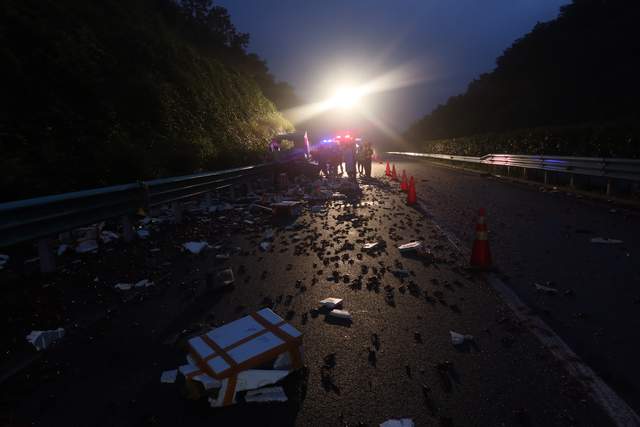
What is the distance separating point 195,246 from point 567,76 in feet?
203

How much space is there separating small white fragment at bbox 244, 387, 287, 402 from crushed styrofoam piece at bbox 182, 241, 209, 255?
14.3ft

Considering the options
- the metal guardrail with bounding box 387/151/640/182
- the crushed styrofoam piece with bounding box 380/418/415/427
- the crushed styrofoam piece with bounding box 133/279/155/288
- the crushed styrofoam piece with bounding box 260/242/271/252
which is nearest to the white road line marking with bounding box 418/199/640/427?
the crushed styrofoam piece with bounding box 380/418/415/427

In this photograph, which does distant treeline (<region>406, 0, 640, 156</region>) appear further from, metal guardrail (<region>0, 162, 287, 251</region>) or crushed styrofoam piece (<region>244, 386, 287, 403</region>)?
crushed styrofoam piece (<region>244, 386, 287, 403</region>)

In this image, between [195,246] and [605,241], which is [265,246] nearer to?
[195,246]

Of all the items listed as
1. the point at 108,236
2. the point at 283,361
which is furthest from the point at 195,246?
the point at 283,361

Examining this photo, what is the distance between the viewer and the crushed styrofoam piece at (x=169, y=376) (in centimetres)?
307

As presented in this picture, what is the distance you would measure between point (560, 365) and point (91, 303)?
191 inches

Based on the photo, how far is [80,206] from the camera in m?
6.22

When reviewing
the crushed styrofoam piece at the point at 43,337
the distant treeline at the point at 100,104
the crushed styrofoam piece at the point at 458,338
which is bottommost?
the crushed styrofoam piece at the point at 458,338

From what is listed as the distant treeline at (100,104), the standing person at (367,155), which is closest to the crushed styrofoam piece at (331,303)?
the distant treeline at (100,104)

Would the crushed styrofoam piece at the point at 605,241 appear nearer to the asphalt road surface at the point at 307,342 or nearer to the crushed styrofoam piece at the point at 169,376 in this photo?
the asphalt road surface at the point at 307,342

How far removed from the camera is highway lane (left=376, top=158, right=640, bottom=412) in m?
3.36

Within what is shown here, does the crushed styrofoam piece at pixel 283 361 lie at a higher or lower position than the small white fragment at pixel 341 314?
higher

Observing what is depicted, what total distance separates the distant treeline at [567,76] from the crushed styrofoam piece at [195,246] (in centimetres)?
2413
